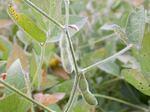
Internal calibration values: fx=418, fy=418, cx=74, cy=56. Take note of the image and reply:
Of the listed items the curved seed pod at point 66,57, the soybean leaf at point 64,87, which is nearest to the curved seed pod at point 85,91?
the curved seed pod at point 66,57

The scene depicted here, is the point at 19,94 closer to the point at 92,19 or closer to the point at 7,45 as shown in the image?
the point at 7,45

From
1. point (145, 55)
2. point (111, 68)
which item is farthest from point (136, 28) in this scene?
point (111, 68)

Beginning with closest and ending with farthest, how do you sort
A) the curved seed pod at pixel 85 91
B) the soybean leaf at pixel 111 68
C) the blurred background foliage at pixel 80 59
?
the curved seed pod at pixel 85 91
the blurred background foliage at pixel 80 59
the soybean leaf at pixel 111 68

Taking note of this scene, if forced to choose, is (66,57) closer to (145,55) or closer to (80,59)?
(145,55)

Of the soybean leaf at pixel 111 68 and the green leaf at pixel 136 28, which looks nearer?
the green leaf at pixel 136 28

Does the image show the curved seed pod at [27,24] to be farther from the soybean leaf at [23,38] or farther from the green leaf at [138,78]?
the soybean leaf at [23,38]

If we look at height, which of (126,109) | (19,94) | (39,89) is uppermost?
(19,94)

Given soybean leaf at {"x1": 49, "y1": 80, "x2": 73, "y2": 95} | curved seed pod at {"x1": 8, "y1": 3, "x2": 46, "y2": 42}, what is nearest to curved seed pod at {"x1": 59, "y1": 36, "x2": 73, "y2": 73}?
curved seed pod at {"x1": 8, "y1": 3, "x2": 46, "y2": 42}

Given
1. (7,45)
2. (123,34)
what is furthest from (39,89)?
(123,34)
